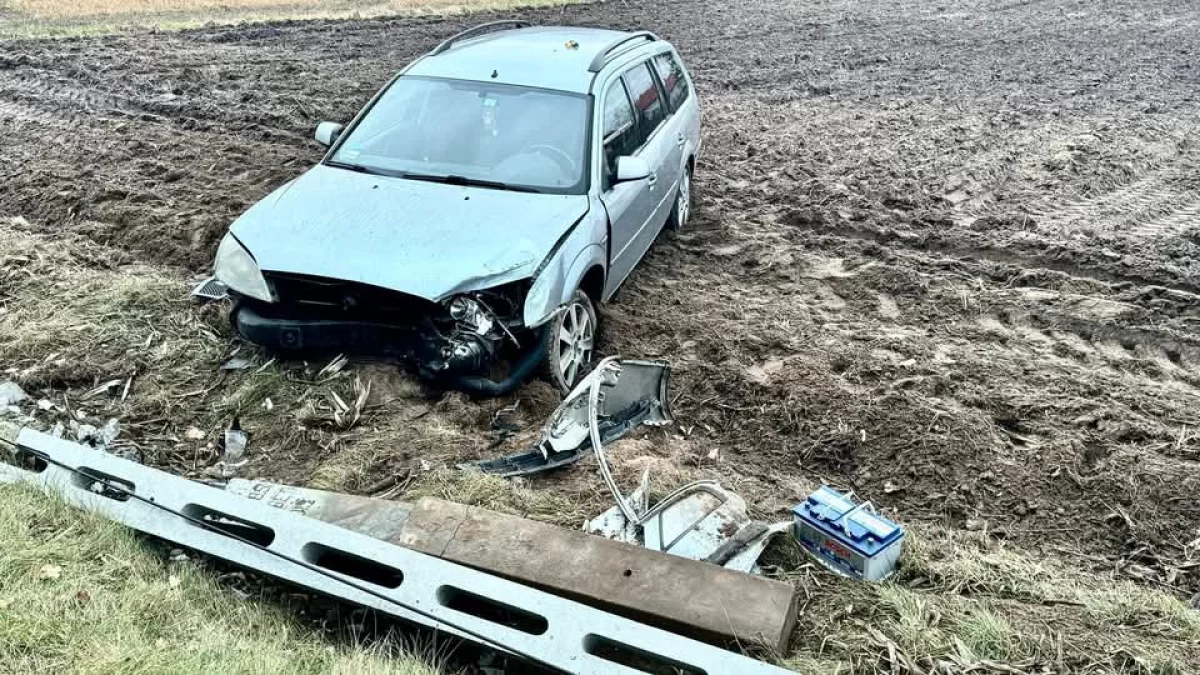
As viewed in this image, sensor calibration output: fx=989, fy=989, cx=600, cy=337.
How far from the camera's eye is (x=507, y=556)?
13.5 feet

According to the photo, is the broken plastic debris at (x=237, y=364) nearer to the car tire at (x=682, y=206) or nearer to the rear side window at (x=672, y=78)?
the car tire at (x=682, y=206)

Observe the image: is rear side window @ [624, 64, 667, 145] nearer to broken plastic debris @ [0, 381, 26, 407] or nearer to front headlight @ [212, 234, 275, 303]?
front headlight @ [212, 234, 275, 303]

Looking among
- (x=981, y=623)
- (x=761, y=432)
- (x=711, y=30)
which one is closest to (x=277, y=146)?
(x=761, y=432)

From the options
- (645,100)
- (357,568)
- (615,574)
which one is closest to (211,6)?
(645,100)

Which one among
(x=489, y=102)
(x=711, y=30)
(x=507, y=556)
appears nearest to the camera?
(x=507, y=556)

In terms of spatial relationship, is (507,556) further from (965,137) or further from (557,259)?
(965,137)

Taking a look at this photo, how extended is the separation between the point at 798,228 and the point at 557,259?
370 centimetres

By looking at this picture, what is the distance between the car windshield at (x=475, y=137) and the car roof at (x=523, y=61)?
0.28 feet

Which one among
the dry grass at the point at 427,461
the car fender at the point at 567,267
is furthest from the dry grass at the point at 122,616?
the car fender at the point at 567,267

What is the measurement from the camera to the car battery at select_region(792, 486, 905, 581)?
161 inches

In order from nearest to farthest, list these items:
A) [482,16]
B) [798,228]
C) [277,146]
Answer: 1. [798,228]
2. [277,146]
3. [482,16]

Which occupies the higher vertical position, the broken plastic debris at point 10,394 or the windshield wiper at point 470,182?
the windshield wiper at point 470,182

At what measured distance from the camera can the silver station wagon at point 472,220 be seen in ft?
17.2

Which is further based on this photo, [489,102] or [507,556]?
[489,102]
